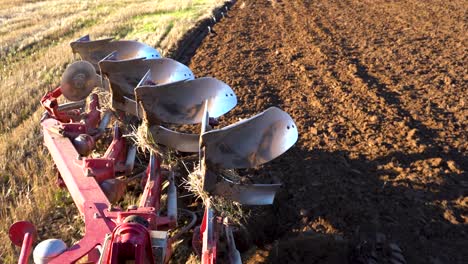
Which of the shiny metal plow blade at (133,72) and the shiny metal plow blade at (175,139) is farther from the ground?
the shiny metal plow blade at (133,72)

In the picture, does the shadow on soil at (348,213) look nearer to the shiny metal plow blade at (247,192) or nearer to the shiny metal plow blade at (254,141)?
the shiny metal plow blade at (247,192)

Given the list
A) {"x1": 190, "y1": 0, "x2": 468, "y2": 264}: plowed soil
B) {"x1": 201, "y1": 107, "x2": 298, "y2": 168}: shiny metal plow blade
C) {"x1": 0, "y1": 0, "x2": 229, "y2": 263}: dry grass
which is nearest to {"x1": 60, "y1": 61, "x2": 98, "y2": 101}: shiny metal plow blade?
{"x1": 0, "y1": 0, "x2": 229, "y2": 263}: dry grass

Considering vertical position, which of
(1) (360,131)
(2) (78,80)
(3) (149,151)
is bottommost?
(1) (360,131)

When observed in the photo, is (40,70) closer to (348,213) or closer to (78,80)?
(78,80)

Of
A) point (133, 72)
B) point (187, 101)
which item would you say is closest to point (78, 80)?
point (133, 72)

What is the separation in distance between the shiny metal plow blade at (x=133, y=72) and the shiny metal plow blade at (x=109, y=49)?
0.66 m

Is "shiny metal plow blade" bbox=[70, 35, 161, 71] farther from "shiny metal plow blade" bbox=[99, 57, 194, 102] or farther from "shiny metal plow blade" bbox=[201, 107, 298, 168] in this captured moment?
"shiny metal plow blade" bbox=[201, 107, 298, 168]

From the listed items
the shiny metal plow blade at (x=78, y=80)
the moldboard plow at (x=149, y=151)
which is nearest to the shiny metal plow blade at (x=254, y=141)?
the moldboard plow at (x=149, y=151)

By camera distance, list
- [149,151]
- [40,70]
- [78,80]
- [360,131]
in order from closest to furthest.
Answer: [149,151] → [78,80] → [360,131] → [40,70]

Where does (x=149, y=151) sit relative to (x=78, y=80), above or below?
below

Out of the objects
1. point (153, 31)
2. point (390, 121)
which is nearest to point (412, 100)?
point (390, 121)

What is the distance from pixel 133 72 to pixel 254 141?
1.74 metres

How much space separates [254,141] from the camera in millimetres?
2873

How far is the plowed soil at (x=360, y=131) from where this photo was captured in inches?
140
